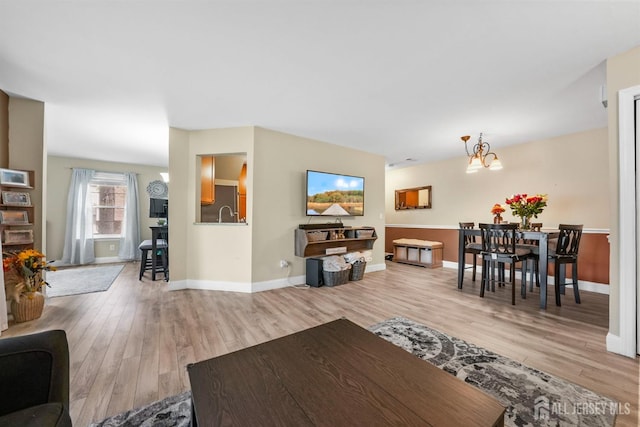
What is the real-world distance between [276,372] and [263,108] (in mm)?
2812

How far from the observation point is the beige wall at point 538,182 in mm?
3572

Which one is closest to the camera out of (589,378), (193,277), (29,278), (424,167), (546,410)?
(546,410)

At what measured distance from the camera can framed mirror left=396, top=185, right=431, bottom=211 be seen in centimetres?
574

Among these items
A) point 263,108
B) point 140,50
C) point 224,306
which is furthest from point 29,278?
point 263,108

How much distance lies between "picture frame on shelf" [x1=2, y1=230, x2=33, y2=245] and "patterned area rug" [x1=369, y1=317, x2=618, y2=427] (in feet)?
13.2

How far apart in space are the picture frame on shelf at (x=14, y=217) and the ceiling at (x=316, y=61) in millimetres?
1318

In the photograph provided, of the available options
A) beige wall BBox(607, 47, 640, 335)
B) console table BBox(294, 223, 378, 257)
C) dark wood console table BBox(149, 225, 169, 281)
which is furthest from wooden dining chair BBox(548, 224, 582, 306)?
dark wood console table BBox(149, 225, 169, 281)

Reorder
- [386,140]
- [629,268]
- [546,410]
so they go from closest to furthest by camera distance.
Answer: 1. [546,410]
2. [629,268]
3. [386,140]

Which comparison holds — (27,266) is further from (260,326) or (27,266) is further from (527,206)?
(527,206)

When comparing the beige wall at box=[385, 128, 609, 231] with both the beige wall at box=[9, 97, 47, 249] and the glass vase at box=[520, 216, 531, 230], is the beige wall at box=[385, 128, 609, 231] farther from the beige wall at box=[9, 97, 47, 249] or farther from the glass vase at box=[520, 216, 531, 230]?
the beige wall at box=[9, 97, 47, 249]

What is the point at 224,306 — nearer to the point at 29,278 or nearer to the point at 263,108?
the point at 29,278

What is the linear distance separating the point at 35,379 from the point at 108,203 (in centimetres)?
668

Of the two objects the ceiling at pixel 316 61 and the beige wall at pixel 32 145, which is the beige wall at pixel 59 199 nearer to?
the ceiling at pixel 316 61

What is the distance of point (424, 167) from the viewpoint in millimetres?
5848
